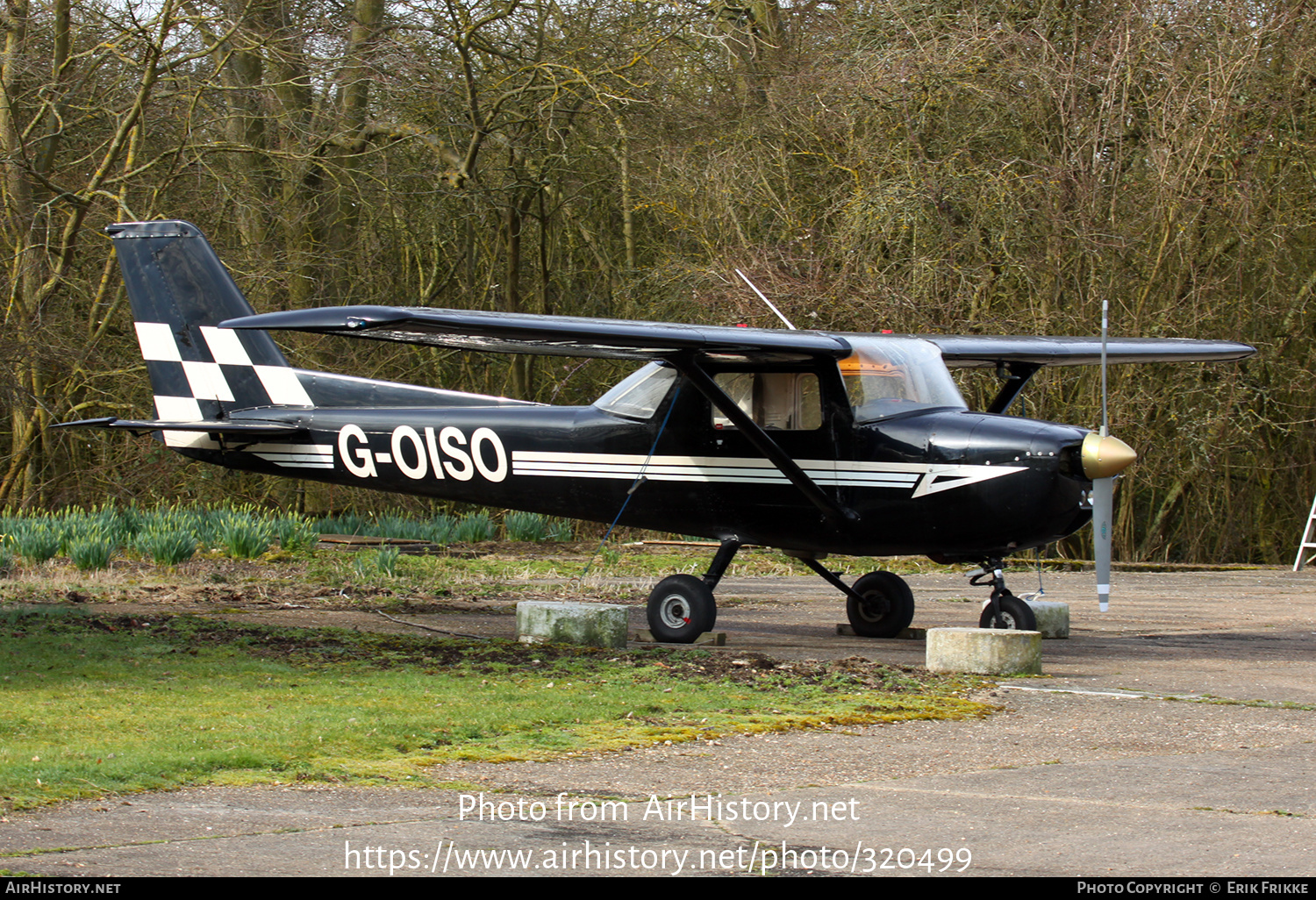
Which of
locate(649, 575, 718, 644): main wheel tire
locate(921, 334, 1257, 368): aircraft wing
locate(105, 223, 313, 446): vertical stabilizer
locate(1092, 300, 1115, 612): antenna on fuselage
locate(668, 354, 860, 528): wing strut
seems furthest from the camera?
locate(105, 223, 313, 446): vertical stabilizer

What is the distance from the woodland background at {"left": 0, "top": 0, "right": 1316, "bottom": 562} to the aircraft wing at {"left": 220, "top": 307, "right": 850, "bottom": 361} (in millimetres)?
8560

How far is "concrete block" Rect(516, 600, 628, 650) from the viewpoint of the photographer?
32.2 feet

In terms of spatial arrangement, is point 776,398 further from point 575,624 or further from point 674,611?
point 575,624

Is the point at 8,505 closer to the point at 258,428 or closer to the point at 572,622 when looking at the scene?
the point at 258,428

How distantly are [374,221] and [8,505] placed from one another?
831 centimetres

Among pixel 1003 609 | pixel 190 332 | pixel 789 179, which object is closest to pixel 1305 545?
pixel 789 179

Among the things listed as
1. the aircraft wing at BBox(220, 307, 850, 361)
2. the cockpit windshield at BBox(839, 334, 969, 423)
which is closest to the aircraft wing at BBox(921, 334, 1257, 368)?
the cockpit windshield at BBox(839, 334, 969, 423)

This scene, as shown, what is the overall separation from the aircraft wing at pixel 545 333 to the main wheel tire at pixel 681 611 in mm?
1718

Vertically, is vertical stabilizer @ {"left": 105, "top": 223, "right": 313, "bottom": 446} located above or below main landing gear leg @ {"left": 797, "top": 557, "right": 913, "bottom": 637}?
above

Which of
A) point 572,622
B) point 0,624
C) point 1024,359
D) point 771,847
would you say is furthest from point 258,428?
point 771,847

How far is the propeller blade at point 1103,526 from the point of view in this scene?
9547 millimetres

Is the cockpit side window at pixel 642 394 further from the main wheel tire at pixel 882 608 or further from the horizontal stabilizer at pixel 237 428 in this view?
the horizontal stabilizer at pixel 237 428

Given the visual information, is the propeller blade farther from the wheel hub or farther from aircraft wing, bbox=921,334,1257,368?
the wheel hub

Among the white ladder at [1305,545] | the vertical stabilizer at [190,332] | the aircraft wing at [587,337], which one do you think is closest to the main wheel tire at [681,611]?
the aircraft wing at [587,337]
